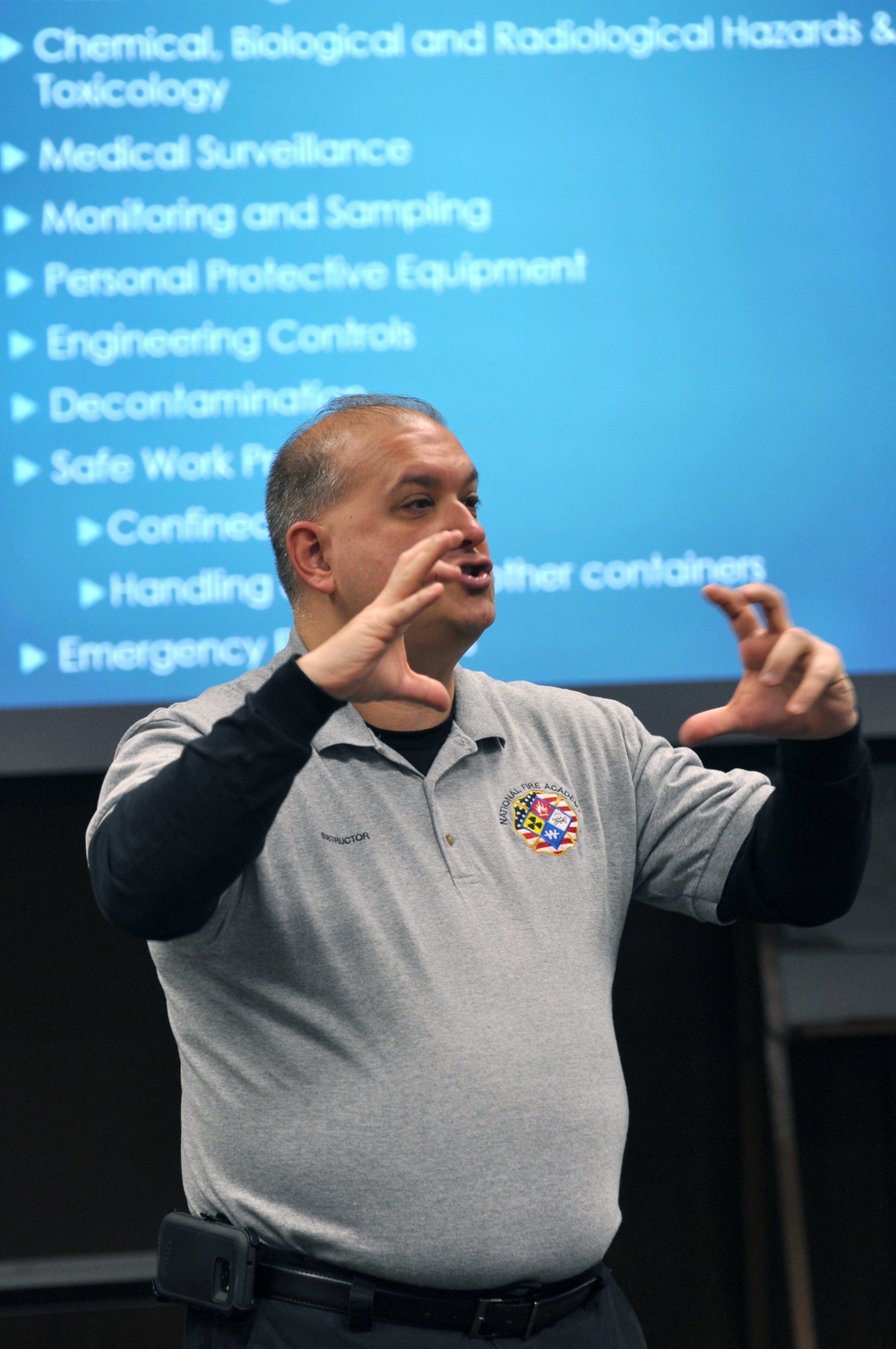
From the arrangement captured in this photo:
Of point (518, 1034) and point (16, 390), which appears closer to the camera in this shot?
point (518, 1034)

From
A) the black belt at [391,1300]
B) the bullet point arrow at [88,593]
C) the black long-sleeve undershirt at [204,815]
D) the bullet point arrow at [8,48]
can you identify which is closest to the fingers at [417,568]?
the black long-sleeve undershirt at [204,815]

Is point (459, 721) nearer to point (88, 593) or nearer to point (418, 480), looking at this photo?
point (418, 480)

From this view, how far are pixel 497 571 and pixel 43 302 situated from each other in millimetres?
833

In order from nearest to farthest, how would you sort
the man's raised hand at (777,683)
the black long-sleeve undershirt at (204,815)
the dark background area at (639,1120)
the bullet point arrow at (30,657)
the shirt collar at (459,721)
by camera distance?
the black long-sleeve undershirt at (204,815) < the man's raised hand at (777,683) < the shirt collar at (459,721) < the bullet point arrow at (30,657) < the dark background area at (639,1120)

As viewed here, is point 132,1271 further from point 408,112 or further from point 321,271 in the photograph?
point 408,112

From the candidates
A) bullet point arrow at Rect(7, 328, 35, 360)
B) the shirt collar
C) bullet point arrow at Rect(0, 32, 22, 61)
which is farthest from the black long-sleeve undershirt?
bullet point arrow at Rect(0, 32, 22, 61)

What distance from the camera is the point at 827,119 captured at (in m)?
2.03

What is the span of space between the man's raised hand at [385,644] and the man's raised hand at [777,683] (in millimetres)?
257

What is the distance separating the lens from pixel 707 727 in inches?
46.4

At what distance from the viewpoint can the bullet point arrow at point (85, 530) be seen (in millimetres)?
1950

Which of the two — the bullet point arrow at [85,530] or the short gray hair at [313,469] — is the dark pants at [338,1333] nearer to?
the short gray hair at [313,469]

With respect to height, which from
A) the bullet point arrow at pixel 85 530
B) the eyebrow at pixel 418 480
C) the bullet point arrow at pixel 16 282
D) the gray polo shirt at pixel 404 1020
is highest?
Answer: the bullet point arrow at pixel 16 282

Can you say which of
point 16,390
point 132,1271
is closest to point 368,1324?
point 132,1271

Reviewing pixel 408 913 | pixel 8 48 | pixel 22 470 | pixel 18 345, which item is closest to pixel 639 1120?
pixel 408 913
